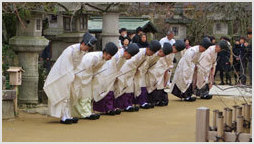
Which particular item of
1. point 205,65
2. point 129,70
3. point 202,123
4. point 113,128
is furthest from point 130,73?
point 202,123

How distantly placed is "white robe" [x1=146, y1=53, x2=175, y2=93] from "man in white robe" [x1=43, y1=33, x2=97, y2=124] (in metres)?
2.99

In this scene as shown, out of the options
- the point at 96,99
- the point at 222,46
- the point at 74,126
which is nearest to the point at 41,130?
the point at 74,126

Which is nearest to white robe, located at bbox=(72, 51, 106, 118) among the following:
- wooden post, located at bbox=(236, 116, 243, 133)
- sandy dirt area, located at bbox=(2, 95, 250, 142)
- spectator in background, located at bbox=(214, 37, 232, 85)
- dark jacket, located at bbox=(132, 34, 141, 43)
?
sandy dirt area, located at bbox=(2, 95, 250, 142)

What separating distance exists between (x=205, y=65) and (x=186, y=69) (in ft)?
1.72

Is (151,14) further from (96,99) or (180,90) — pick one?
(96,99)

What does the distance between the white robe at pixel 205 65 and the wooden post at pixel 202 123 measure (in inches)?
303

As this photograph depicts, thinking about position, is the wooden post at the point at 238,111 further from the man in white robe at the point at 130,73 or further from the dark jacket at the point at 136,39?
the dark jacket at the point at 136,39

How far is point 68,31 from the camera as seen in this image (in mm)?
17781

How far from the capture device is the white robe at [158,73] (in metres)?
14.5

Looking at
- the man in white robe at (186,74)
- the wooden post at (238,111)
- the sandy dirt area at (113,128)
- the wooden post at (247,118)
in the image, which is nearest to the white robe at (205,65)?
the man in white robe at (186,74)

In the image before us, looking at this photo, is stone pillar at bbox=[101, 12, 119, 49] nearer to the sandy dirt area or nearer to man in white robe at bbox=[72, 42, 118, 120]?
the sandy dirt area

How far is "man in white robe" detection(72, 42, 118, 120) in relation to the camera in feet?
39.2

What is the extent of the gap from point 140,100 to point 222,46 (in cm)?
225

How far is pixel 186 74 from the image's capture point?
616 inches
